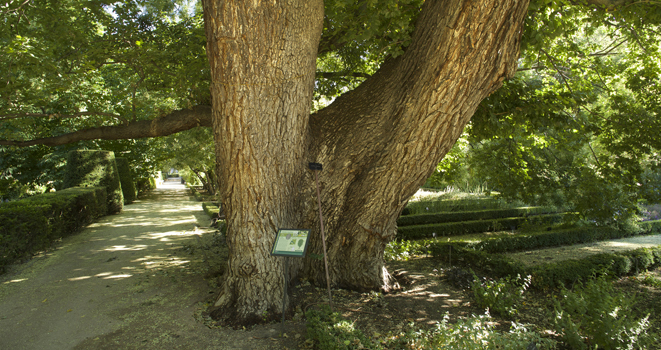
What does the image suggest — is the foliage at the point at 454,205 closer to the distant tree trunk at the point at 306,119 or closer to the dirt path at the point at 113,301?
the dirt path at the point at 113,301

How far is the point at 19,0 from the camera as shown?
6.12m

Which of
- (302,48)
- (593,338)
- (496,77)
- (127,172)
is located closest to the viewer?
(593,338)

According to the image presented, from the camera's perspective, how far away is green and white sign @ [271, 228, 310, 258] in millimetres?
3512

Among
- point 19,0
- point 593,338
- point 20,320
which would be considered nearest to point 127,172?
point 19,0

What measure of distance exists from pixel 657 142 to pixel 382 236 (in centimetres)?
446

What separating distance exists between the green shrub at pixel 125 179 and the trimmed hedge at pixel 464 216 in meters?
13.5

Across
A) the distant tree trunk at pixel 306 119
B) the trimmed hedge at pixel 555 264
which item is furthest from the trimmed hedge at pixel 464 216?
the distant tree trunk at pixel 306 119

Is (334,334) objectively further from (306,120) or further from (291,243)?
(306,120)

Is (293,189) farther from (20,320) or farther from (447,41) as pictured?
(20,320)

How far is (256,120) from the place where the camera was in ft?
12.3

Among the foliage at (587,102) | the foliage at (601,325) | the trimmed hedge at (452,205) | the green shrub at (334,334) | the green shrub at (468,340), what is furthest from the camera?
the trimmed hedge at (452,205)

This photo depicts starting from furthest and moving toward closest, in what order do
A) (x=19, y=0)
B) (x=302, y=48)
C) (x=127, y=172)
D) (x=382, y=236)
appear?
(x=127, y=172), (x=19, y=0), (x=382, y=236), (x=302, y=48)

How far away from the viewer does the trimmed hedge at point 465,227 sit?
8984mm

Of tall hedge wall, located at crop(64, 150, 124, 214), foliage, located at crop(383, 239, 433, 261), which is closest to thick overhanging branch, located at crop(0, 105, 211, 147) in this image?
foliage, located at crop(383, 239, 433, 261)
